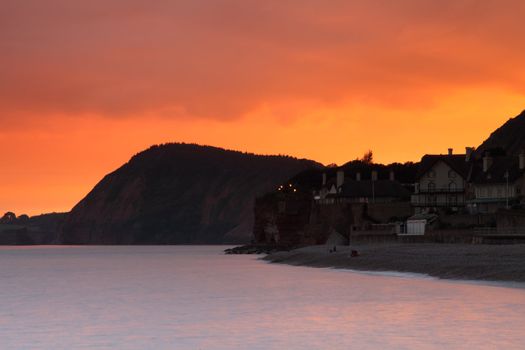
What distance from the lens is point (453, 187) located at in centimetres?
12938

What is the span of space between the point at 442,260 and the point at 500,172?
44.1m

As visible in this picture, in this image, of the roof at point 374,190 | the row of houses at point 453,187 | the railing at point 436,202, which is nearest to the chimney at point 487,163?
the row of houses at point 453,187

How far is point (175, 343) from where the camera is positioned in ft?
110

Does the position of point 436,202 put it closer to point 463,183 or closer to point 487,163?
point 463,183

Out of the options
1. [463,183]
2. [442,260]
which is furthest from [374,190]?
[442,260]

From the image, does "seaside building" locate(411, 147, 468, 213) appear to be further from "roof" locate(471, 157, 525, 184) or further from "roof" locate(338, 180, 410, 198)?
"roof" locate(338, 180, 410, 198)

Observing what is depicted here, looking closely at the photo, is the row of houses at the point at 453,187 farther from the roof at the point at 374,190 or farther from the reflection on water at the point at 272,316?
the reflection on water at the point at 272,316

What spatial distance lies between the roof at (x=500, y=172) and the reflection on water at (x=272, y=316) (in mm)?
49164

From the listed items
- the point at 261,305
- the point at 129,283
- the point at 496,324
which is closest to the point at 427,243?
the point at 129,283

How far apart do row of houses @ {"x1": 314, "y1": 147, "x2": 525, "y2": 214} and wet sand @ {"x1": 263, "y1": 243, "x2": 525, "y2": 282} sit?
18.0 meters

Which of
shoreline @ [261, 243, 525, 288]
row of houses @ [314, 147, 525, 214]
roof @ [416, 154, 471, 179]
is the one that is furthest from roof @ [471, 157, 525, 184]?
shoreline @ [261, 243, 525, 288]

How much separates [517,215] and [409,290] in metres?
30.9

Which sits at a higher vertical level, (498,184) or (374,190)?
(374,190)

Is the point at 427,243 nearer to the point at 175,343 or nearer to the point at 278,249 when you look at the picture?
the point at 175,343
